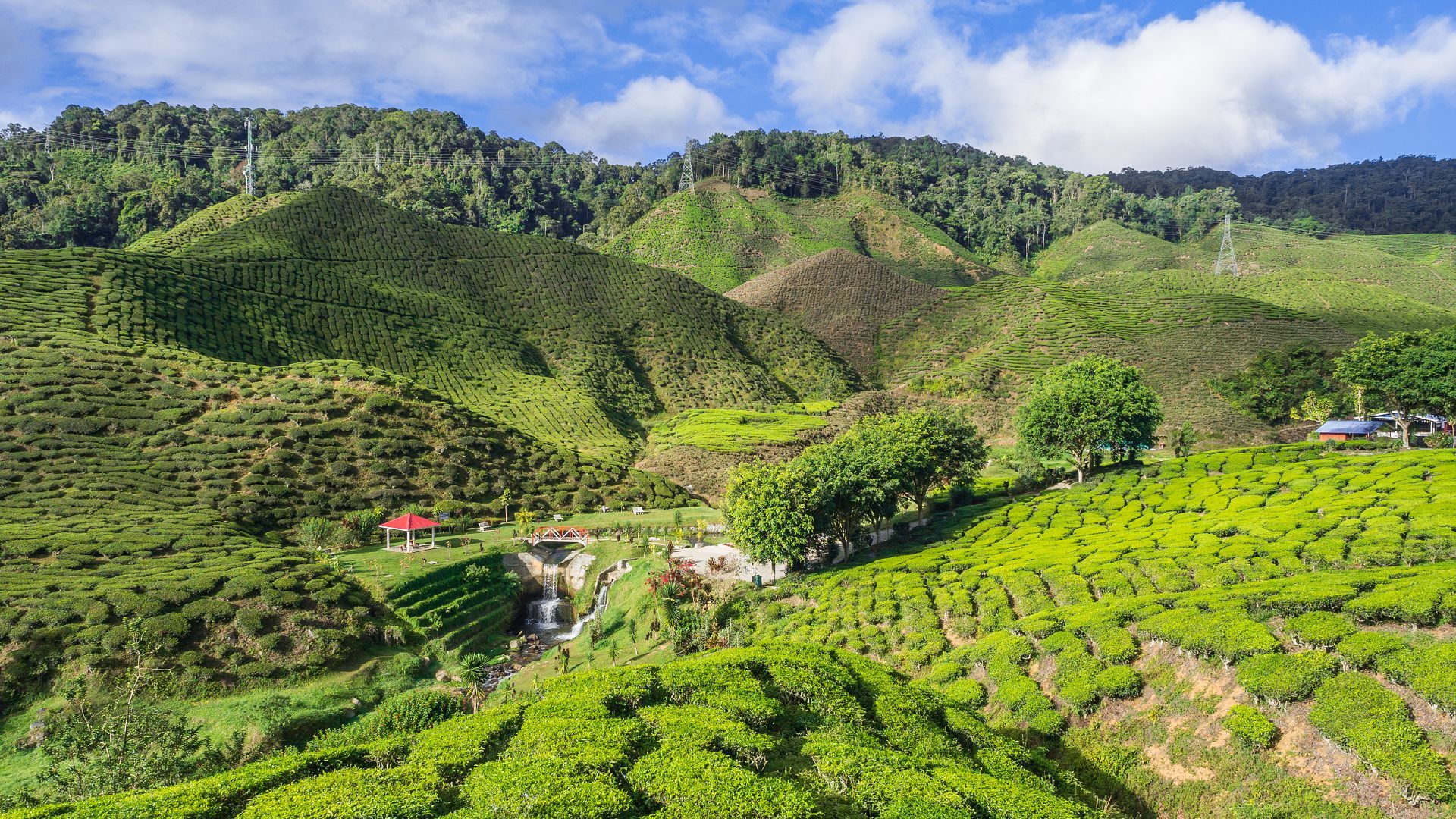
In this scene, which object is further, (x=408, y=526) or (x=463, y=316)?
(x=463, y=316)

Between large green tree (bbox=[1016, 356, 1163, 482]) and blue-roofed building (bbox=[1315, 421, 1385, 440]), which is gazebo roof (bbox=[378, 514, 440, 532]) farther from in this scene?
blue-roofed building (bbox=[1315, 421, 1385, 440])

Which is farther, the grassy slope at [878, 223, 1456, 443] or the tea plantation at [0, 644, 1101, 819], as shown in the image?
the grassy slope at [878, 223, 1456, 443]

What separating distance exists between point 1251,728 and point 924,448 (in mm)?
31644

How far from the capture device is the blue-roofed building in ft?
202

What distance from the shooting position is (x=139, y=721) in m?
22.3

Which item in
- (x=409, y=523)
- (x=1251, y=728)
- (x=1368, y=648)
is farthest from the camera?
(x=409, y=523)

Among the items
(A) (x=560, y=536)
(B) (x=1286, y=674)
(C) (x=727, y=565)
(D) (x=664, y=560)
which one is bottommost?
(C) (x=727, y=565)

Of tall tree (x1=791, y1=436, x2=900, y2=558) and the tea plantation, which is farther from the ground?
tall tree (x1=791, y1=436, x2=900, y2=558)

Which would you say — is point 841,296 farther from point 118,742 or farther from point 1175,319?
point 118,742

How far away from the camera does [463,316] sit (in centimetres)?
9906

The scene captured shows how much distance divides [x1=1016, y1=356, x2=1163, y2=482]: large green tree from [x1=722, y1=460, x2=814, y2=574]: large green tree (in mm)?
21494

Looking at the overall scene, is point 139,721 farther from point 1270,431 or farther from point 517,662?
point 1270,431

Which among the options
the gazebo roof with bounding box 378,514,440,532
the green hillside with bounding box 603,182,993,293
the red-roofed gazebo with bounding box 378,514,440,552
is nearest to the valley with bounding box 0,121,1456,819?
the red-roofed gazebo with bounding box 378,514,440,552

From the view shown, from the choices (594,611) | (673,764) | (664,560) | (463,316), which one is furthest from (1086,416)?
(463,316)
